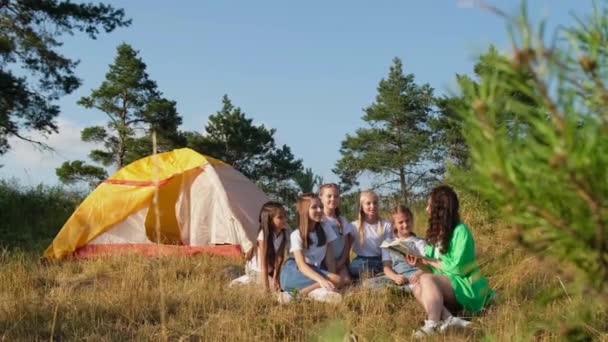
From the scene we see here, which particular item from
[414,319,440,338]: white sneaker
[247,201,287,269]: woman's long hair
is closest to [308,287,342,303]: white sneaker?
[247,201,287,269]: woman's long hair

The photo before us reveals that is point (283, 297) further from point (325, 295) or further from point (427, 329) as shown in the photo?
point (427, 329)

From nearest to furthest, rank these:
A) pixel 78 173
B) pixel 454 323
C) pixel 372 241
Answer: pixel 454 323 → pixel 372 241 → pixel 78 173

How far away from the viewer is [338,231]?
5949mm

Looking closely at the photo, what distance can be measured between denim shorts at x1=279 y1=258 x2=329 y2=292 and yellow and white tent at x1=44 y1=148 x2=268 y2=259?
2.82 meters

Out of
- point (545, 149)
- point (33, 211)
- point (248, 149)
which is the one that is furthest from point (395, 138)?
point (545, 149)

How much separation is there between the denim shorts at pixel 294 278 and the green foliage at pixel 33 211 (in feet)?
19.5

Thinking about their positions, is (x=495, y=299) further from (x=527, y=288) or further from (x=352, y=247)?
(x=352, y=247)

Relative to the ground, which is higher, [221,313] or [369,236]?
[369,236]

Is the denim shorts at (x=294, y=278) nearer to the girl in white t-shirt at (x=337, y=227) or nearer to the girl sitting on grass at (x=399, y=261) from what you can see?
the girl in white t-shirt at (x=337, y=227)

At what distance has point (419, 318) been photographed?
14.9 feet

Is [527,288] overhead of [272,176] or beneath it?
beneath

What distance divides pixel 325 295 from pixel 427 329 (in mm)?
1131

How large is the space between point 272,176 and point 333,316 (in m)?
Result: 20.3

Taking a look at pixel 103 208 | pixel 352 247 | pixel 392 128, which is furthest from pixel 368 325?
pixel 392 128
